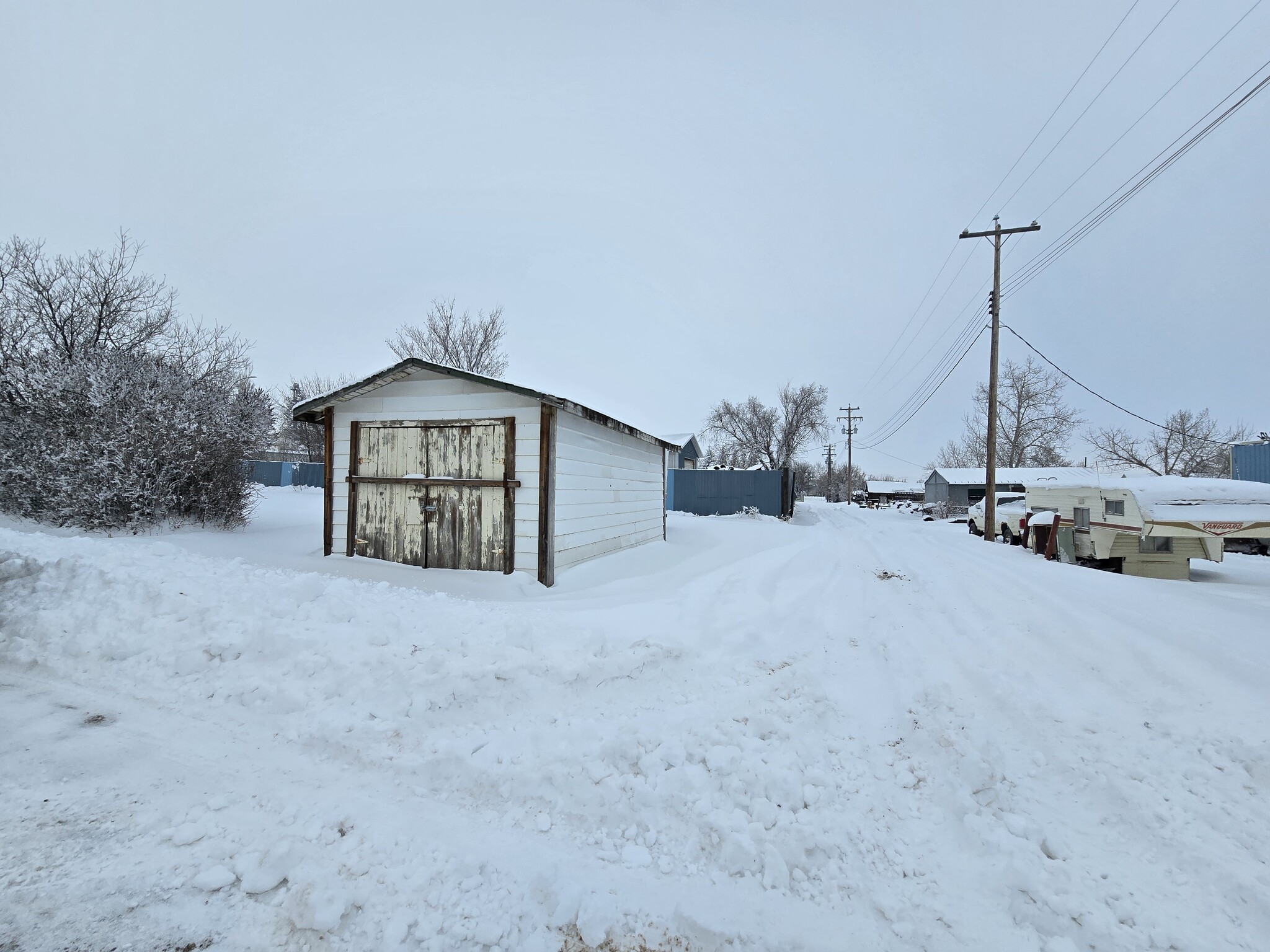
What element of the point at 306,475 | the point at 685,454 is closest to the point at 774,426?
the point at 685,454

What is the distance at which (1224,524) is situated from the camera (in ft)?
26.8

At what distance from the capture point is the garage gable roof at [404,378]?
6477mm

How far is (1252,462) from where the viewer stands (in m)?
18.2

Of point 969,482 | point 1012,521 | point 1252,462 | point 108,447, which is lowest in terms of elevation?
point 1012,521

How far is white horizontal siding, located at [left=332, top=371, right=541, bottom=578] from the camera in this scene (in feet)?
21.5

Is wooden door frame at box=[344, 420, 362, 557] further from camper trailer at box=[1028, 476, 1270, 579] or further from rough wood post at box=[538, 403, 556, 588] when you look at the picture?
camper trailer at box=[1028, 476, 1270, 579]

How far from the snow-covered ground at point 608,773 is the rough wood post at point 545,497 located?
3.93 ft

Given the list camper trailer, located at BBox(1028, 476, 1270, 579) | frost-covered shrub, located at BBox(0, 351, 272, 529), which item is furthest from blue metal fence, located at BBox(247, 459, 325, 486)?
camper trailer, located at BBox(1028, 476, 1270, 579)

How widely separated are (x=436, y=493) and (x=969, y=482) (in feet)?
146

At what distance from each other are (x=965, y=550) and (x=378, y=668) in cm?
1243

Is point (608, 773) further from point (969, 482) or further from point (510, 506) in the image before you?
point (969, 482)

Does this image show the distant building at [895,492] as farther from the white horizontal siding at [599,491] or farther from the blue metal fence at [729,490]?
the white horizontal siding at [599,491]

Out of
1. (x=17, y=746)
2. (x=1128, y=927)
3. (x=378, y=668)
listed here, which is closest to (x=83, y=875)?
(x=17, y=746)

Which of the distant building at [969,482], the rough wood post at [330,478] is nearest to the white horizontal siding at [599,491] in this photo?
the rough wood post at [330,478]
